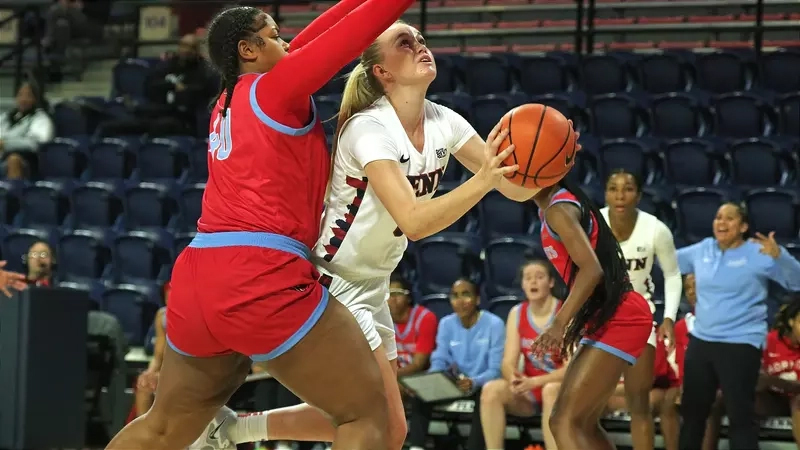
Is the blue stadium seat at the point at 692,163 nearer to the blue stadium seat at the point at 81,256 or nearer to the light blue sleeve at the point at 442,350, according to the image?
the light blue sleeve at the point at 442,350

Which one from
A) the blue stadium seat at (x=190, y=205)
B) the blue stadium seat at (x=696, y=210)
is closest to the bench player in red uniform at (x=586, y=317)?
the blue stadium seat at (x=696, y=210)

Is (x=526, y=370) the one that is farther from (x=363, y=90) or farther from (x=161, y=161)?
(x=161, y=161)

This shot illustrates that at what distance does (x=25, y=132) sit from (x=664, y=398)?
7.24 metres

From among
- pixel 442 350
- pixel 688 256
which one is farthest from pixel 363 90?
pixel 442 350

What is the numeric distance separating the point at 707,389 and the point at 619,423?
0.72 meters

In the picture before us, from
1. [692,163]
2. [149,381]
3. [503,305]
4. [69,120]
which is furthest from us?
[69,120]

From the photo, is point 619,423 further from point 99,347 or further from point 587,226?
point 99,347

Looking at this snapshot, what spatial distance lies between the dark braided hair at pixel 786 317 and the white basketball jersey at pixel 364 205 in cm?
393

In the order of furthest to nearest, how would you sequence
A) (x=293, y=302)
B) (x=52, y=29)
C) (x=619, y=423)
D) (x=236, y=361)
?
(x=52, y=29)
(x=619, y=423)
(x=236, y=361)
(x=293, y=302)

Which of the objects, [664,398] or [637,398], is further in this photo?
[664,398]

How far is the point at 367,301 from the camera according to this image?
3748 mm

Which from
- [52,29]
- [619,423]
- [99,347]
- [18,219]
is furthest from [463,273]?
[52,29]

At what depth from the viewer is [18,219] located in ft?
34.9

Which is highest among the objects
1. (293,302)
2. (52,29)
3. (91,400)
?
(52,29)
